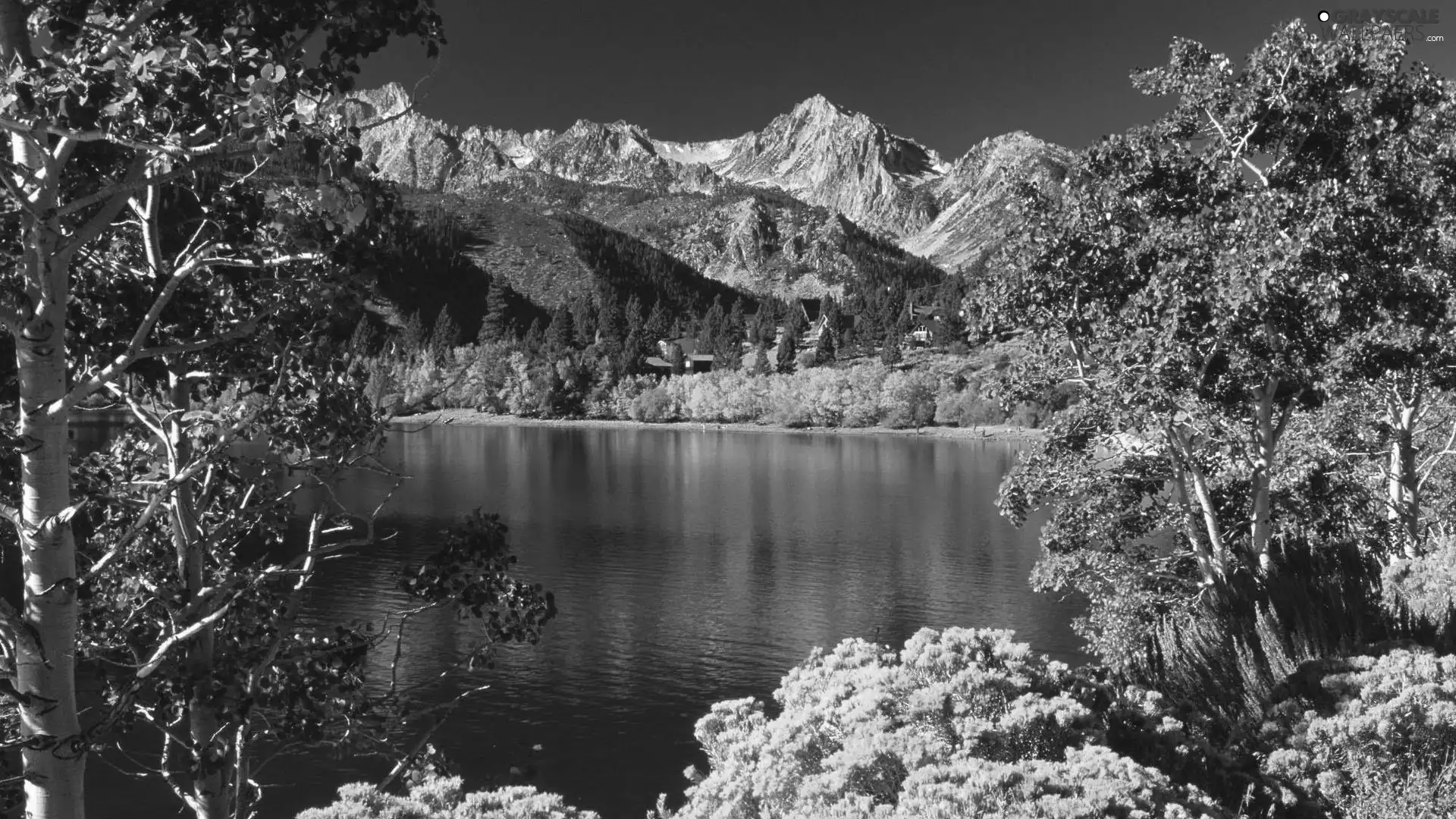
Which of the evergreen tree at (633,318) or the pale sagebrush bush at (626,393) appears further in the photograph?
the evergreen tree at (633,318)

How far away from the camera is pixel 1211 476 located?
16.5 metres

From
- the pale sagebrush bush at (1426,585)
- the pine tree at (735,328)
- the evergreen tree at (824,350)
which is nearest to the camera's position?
the pale sagebrush bush at (1426,585)

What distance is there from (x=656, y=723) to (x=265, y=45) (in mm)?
23499

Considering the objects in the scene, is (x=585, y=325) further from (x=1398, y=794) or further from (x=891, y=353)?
(x=1398, y=794)

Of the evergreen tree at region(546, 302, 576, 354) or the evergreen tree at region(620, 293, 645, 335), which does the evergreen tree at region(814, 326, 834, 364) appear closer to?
the evergreen tree at region(620, 293, 645, 335)

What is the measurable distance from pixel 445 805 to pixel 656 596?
28.1 metres

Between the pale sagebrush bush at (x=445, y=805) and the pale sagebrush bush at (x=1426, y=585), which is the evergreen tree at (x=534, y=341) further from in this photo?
the pale sagebrush bush at (x=1426, y=585)

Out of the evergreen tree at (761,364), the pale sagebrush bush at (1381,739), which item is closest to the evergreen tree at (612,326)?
the evergreen tree at (761,364)

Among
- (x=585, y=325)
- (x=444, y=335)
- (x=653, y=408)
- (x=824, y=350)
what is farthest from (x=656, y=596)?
(x=585, y=325)

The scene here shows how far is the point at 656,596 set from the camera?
37.5 meters

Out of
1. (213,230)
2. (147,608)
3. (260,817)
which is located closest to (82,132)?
(213,230)

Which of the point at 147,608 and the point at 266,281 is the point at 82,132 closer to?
the point at 266,281

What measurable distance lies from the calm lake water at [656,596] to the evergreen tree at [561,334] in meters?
83.1

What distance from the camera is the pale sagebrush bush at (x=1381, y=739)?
6664 mm
